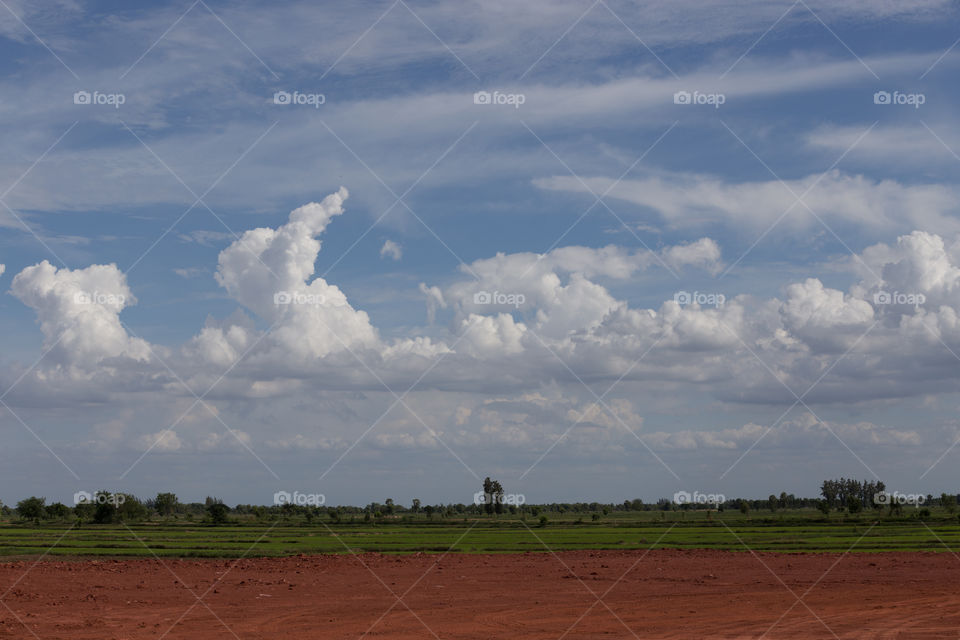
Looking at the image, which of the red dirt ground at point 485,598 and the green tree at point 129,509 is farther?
the green tree at point 129,509

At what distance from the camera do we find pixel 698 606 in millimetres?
27844

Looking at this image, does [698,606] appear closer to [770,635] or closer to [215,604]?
[770,635]

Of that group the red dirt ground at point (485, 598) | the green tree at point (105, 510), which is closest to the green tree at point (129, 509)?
the green tree at point (105, 510)

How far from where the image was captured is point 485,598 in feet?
101

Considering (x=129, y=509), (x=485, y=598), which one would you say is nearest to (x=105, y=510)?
(x=129, y=509)

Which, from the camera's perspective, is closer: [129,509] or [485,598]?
[485,598]

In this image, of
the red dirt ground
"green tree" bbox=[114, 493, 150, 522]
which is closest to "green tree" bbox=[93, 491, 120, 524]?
"green tree" bbox=[114, 493, 150, 522]

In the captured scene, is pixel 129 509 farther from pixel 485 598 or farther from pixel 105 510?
pixel 485 598

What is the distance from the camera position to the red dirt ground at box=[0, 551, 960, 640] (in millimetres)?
23438

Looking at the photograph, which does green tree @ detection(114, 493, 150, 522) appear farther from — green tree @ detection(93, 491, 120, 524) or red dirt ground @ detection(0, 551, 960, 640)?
red dirt ground @ detection(0, 551, 960, 640)

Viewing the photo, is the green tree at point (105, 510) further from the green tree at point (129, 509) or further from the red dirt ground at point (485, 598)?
the red dirt ground at point (485, 598)

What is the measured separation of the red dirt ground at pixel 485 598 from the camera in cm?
2344

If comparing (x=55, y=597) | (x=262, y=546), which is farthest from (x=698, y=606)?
(x=262, y=546)

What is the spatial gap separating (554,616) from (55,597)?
19683 millimetres
